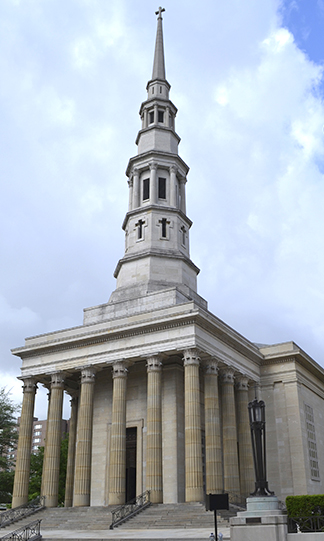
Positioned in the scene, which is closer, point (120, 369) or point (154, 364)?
point (154, 364)

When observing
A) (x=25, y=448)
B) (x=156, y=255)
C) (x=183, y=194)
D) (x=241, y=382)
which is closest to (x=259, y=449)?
(x=241, y=382)

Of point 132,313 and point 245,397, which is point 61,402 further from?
point 245,397

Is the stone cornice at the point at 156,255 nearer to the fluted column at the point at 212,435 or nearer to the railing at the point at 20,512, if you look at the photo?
the fluted column at the point at 212,435

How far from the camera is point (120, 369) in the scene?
37531 mm

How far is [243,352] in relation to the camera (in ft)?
139

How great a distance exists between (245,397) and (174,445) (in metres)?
7.73

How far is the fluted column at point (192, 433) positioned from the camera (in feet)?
106

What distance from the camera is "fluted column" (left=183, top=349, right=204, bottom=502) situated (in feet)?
106

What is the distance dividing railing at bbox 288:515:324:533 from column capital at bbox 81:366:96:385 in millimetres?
20870

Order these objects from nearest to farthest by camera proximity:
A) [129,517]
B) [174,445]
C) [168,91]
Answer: [129,517]
[174,445]
[168,91]

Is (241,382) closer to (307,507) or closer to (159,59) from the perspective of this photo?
(307,507)

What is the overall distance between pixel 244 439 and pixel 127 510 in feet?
39.2

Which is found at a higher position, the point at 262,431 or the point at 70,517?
the point at 262,431

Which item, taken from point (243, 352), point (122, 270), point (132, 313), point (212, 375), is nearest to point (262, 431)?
point (212, 375)
